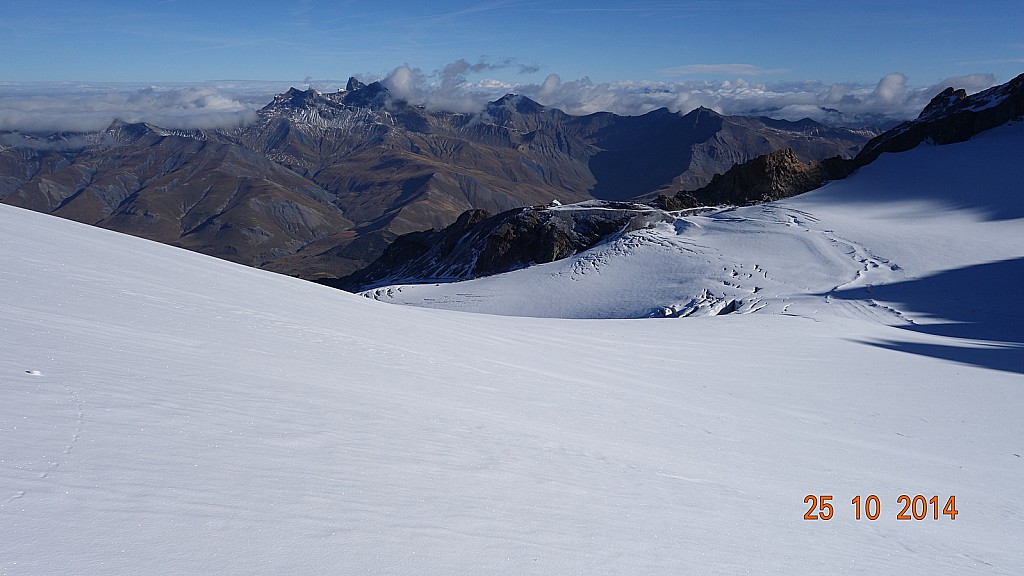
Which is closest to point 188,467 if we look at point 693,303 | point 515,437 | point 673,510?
point 515,437

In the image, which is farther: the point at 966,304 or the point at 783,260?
the point at 783,260

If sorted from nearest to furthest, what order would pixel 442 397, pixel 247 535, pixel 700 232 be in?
pixel 247 535 < pixel 442 397 < pixel 700 232

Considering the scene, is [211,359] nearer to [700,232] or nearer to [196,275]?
[196,275]

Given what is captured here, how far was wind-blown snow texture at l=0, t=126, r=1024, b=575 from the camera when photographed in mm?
3391

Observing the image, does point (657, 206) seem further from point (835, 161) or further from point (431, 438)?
point (431, 438)

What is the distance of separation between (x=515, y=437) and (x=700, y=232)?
106ft

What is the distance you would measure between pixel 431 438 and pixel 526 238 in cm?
3980

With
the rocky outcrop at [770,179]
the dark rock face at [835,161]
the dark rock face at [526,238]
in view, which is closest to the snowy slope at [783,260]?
the rocky outcrop at [770,179]

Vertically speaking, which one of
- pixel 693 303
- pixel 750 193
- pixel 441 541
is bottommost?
pixel 693 303

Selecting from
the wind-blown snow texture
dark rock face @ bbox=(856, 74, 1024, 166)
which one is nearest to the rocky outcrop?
dark rock face @ bbox=(856, 74, 1024, 166)

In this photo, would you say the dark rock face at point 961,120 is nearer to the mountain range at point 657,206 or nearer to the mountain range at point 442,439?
the mountain range at point 657,206

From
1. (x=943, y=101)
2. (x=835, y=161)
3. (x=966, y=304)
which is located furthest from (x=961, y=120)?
(x=966, y=304)

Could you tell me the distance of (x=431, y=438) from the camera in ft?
18.1

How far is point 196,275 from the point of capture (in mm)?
10758
